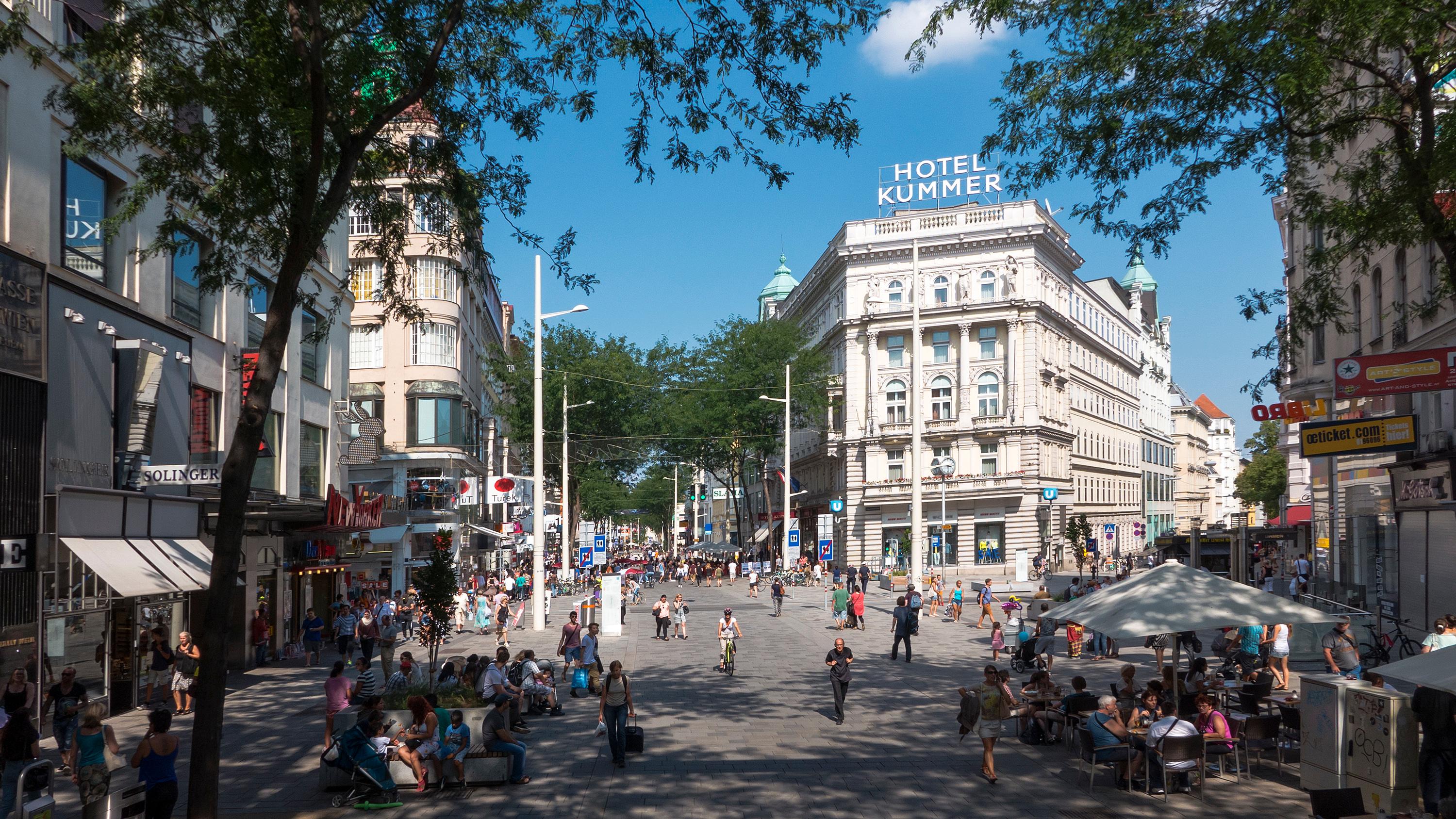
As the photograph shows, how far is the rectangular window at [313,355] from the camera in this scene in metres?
29.8

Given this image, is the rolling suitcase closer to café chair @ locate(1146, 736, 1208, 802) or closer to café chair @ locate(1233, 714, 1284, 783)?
café chair @ locate(1146, 736, 1208, 802)

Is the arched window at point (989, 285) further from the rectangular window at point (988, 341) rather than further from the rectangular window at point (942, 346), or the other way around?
the rectangular window at point (942, 346)

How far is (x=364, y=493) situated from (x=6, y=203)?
20.4 metres

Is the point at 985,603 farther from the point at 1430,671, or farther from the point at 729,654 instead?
the point at 1430,671

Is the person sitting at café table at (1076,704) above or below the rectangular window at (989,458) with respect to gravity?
below

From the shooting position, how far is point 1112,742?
1302cm

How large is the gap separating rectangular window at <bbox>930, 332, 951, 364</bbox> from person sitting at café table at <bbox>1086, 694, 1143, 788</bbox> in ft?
189

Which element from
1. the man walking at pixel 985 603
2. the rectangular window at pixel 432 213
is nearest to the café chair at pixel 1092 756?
the rectangular window at pixel 432 213

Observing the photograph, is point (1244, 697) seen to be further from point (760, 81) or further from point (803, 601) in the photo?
Answer: point (803, 601)

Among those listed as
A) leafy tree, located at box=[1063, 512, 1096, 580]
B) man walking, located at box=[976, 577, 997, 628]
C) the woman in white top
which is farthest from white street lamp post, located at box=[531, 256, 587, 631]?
leafy tree, located at box=[1063, 512, 1096, 580]

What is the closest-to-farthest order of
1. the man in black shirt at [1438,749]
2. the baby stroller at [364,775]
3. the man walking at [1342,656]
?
1. the man in black shirt at [1438,749]
2. the baby stroller at [364,775]
3. the man walking at [1342,656]

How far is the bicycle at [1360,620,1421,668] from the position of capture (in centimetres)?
2164

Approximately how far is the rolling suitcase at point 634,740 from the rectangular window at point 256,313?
15297 mm

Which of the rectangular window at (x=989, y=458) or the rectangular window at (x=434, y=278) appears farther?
the rectangular window at (x=989, y=458)
